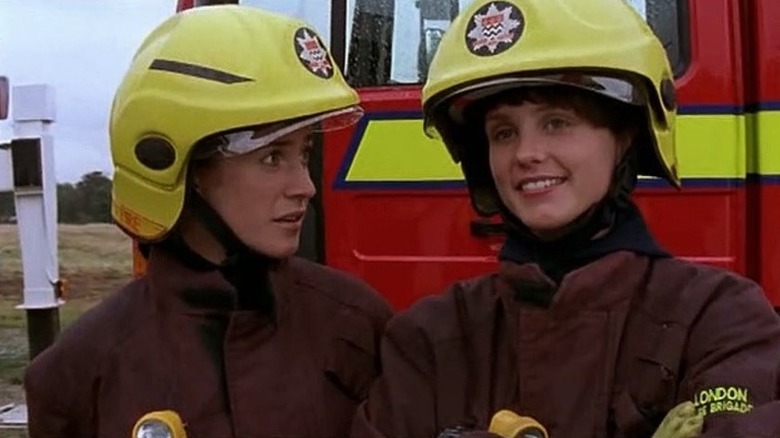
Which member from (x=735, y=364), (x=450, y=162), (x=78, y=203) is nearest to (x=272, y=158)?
(x=735, y=364)

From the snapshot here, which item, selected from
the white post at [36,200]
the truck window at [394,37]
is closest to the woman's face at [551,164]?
the truck window at [394,37]

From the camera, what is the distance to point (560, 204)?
2.00 metres

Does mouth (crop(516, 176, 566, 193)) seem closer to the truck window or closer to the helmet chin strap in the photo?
the helmet chin strap

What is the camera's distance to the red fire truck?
351 cm

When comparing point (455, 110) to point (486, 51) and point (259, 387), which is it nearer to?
point (486, 51)

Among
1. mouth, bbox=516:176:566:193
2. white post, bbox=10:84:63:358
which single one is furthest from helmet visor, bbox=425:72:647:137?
white post, bbox=10:84:63:358

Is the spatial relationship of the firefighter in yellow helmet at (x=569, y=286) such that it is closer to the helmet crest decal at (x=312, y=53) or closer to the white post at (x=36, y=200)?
the helmet crest decal at (x=312, y=53)

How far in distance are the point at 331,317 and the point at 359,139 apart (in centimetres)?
146

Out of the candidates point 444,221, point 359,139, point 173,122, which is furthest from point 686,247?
point 173,122

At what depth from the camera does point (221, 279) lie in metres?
2.27

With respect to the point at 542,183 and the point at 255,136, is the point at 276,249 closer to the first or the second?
the point at 255,136

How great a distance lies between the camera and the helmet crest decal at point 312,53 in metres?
2.35

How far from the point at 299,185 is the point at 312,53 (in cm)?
24

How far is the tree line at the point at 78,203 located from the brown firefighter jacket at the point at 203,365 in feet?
13.2
